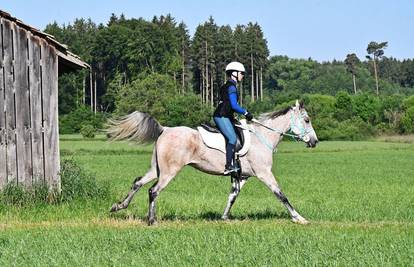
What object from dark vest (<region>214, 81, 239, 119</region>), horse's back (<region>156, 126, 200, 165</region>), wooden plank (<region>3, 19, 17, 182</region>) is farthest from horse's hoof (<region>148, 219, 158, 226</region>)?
wooden plank (<region>3, 19, 17, 182</region>)

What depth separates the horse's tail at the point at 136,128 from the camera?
14508mm

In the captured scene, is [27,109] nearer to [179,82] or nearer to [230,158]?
[230,158]

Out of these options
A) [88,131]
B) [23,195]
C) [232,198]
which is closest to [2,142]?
[23,195]

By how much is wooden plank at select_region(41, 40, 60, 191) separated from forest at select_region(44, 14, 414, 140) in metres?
70.3

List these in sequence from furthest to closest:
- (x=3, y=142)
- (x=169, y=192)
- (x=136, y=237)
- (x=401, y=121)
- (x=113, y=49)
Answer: (x=113, y=49) → (x=401, y=121) → (x=169, y=192) → (x=3, y=142) → (x=136, y=237)

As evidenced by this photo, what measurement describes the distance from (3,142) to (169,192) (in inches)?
377

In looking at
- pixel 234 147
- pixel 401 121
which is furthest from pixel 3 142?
pixel 401 121

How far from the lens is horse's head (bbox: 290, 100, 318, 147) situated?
1521 centimetres

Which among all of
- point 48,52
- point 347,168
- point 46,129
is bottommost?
point 347,168

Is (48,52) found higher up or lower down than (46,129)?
higher up

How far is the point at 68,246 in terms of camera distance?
10891mm

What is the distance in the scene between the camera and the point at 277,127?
49.4 ft

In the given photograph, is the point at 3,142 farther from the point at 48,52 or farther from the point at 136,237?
the point at 136,237

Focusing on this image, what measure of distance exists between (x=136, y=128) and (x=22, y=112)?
304 cm
